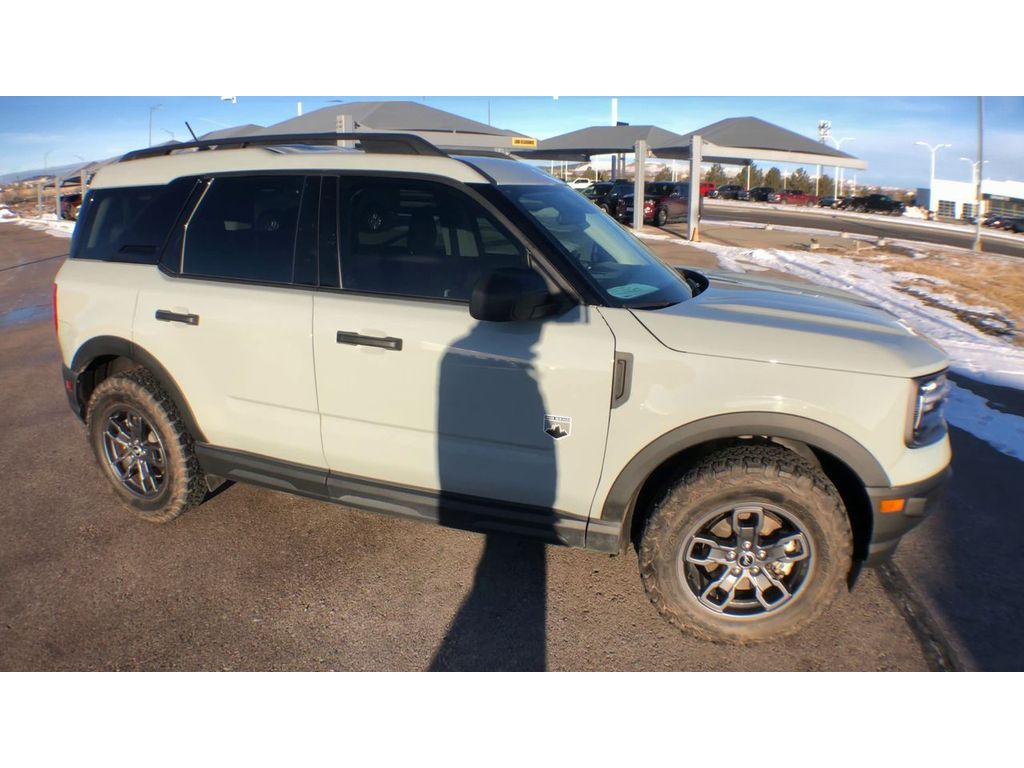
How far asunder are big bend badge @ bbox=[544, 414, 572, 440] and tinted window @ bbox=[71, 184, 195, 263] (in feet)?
8.03

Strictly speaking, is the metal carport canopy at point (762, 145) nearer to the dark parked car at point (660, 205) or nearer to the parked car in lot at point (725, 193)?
the dark parked car at point (660, 205)

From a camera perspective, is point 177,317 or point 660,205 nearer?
point 177,317

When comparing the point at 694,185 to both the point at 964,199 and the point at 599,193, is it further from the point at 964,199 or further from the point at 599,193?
the point at 964,199

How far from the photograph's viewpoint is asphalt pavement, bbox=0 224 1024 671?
309cm

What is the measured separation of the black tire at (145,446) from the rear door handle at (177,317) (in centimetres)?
41

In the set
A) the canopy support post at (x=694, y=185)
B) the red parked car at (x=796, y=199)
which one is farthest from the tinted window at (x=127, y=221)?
the red parked car at (x=796, y=199)

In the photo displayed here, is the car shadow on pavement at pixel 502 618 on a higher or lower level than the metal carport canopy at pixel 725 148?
lower

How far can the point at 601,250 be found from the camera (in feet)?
12.2

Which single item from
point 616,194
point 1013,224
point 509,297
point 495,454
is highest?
point 616,194

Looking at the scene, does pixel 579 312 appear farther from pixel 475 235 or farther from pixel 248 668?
pixel 248 668

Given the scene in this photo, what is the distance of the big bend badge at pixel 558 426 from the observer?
3109mm

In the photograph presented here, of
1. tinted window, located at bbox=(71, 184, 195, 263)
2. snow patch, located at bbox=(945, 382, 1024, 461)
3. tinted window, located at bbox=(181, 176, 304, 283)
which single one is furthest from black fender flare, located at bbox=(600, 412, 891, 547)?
tinted window, located at bbox=(71, 184, 195, 263)

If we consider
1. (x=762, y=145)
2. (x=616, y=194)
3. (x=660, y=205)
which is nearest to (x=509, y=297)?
(x=762, y=145)

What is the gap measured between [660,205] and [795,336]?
27.8 m
